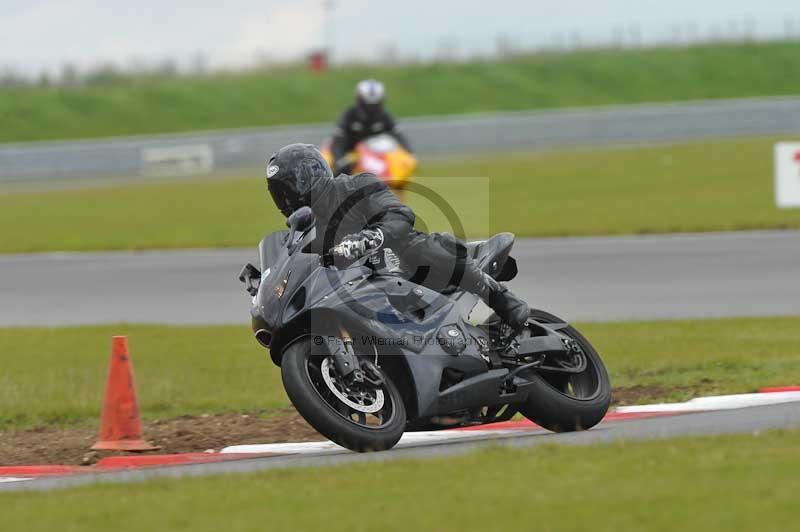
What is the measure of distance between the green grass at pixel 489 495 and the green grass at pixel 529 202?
A: 478 inches

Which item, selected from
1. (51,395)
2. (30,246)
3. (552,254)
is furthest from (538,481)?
(30,246)

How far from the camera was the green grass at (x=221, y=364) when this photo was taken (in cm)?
923

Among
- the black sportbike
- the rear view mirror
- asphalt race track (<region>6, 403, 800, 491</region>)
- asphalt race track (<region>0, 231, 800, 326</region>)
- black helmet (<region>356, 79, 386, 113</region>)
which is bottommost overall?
asphalt race track (<region>0, 231, 800, 326</region>)

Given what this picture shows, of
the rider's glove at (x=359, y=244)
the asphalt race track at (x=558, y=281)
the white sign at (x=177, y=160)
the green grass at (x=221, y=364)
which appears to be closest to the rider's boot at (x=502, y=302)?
the rider's glove at (x=359, y=244)

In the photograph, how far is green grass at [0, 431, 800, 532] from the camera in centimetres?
499

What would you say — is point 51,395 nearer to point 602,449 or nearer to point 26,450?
point 26,450

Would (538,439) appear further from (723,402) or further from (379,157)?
(379,157)

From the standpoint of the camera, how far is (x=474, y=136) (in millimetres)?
37531

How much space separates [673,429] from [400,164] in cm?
1231

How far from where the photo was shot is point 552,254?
17625 mm

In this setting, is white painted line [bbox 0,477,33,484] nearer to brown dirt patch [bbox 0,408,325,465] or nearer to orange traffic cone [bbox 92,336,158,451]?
brown dirt patch [bbox 0,408,325,465]

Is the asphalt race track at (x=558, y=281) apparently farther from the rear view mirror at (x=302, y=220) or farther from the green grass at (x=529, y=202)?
the rear view mirror at (x=302, y=220)

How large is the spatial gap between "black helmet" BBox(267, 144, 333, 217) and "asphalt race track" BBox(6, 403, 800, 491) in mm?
1281

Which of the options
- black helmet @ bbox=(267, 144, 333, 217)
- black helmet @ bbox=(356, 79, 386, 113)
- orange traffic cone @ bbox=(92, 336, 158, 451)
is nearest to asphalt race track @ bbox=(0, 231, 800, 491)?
black helmet @ bbox=(356, 79, 386, 113)
